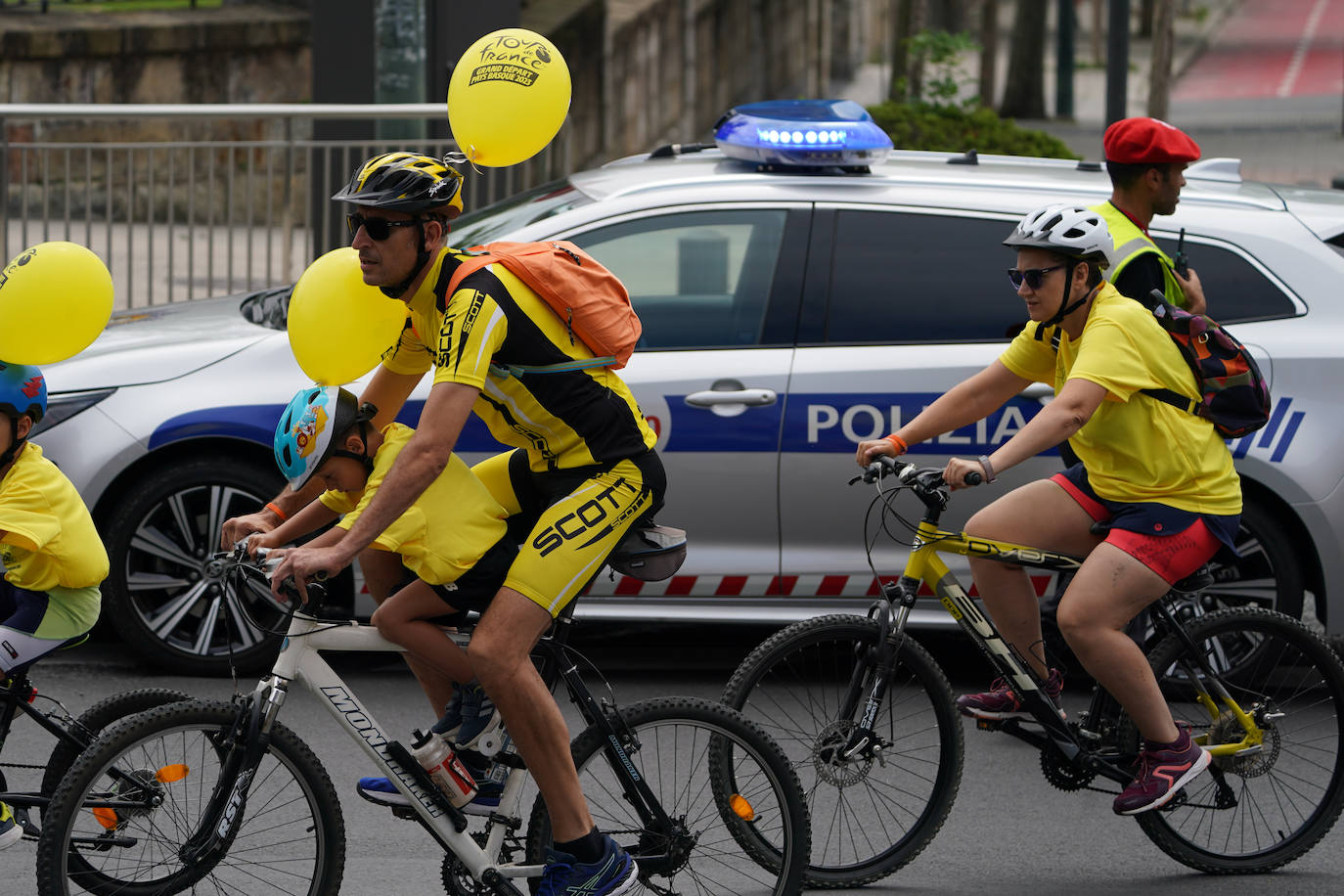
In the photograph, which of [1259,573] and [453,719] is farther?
[1259,573]

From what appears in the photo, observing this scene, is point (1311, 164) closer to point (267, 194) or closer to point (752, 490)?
point (267, 194)

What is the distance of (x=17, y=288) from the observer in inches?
169

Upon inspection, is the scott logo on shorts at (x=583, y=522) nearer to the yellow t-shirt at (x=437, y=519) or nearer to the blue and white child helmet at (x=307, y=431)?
the yellow t-shirt at (x=437, y=519)

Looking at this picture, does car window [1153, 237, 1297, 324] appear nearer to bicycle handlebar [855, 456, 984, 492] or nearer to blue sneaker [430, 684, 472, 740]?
bicycle handlebar [855, 456, 984, 492]

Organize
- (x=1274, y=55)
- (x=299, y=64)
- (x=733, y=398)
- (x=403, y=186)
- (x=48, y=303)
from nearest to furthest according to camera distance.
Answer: (x=403, y=186)
(x=48, y=303)
(x=733, y=398)
(x=299, y=64)
(x=1274, y=55)

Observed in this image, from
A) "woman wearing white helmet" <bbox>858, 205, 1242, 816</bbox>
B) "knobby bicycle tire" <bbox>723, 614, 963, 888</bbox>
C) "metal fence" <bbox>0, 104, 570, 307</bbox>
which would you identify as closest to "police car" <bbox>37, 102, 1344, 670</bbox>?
"woman wearing white helmet" <bbox>858, 205, 1242, 816</bbox>

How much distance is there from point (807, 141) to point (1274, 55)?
35.7 metres

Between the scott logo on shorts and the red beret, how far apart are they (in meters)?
2.26

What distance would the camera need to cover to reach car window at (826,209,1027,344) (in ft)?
20.1

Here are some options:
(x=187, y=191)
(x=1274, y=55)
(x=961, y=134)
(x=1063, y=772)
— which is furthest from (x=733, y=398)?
(x=1274, y=55)

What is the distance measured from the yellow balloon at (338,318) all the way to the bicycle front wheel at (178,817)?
0.87 m

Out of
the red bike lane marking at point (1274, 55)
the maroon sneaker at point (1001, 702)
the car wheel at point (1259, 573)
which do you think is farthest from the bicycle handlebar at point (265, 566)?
the red bike lane marking at point (1274, 55)

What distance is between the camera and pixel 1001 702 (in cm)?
484

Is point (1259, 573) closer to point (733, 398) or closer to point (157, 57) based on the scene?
point (733, 398)
